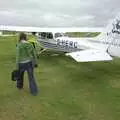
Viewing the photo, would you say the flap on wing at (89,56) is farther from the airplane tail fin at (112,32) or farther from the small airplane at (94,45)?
the airplane tail fin at (112,32)

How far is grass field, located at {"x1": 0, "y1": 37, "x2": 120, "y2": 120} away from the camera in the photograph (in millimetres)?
6438

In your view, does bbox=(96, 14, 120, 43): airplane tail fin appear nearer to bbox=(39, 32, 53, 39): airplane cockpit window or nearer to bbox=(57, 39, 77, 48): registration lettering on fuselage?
bbox=(57, 39, 77, 48): registration lettering on fuselage

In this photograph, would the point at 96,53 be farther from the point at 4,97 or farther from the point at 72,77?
the point at 4,97

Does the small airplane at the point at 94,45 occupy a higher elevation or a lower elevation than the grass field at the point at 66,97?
higher

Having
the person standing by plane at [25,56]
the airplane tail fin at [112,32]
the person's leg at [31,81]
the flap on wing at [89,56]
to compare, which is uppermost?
the airplane tail fin at [112,32]

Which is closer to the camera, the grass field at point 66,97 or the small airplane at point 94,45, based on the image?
the grass field at point 66,97

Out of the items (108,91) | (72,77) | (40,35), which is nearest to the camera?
(108,91)

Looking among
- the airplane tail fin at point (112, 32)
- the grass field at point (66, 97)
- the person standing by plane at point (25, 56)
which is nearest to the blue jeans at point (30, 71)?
the person standing by plane at point (25, 56)

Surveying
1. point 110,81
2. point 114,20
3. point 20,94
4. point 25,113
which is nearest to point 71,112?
point 25,113

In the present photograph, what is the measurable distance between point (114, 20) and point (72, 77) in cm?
300

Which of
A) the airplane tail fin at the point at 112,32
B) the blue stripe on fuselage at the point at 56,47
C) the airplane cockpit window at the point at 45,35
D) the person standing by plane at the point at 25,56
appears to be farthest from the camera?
the airplane cockpit window at the point at 45,35

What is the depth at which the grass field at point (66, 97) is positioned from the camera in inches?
253

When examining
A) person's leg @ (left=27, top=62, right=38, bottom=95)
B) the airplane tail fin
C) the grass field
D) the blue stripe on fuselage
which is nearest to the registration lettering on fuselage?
the blue stripe on fuselage

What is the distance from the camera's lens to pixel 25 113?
6504 millimetres
